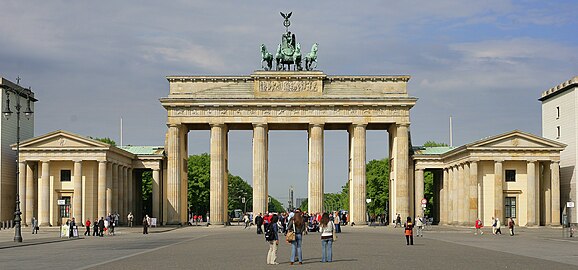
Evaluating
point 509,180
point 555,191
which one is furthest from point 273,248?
point 555,191

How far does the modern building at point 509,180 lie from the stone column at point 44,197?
4262cm

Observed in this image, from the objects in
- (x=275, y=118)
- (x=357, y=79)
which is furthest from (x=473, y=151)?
(x=275, y=118)

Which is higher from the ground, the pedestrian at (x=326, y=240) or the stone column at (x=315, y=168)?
the stone column at (x=315, y=168)

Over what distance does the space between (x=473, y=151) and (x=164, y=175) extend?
35.0 metres

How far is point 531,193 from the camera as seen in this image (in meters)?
91.4

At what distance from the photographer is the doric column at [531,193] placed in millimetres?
91125

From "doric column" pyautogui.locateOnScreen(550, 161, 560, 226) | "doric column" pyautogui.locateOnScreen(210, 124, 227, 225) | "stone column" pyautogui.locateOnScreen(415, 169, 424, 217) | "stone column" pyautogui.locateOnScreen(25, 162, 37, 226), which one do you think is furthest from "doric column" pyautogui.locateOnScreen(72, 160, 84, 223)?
"doric column" pyautogui.locateOnScreen(550, 161, 560, 226)

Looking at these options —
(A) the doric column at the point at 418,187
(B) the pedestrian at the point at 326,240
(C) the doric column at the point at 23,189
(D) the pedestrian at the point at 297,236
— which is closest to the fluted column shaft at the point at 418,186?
(A) the doric column at the point at 418,187

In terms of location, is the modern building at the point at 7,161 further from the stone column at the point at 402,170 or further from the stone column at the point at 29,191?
the stone column at the point at 402,170

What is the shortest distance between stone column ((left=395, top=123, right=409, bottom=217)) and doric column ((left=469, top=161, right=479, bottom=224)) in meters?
8.82

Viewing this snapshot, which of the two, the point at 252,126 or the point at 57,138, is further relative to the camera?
the point at 252,126

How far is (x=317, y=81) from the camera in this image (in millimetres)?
99500

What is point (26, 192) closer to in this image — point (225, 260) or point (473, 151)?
point (473, 151)

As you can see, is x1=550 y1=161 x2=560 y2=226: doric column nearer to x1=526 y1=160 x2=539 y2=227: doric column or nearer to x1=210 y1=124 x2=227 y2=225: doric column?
x1=526 y1=160 x2=539 y2=227: doric column
